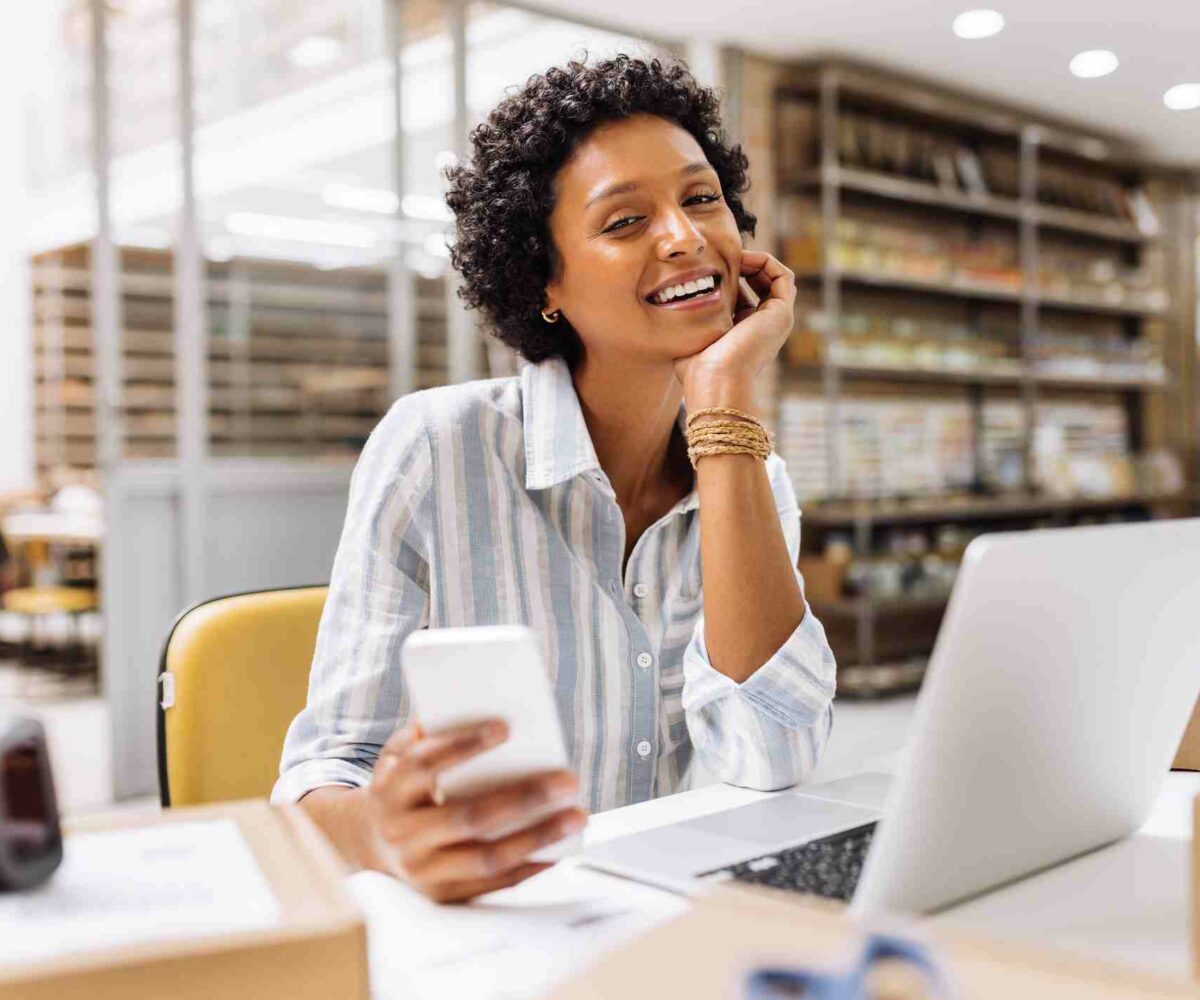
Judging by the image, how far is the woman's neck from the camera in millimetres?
1384

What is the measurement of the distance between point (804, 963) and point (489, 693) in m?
0.24

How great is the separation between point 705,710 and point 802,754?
126 mm

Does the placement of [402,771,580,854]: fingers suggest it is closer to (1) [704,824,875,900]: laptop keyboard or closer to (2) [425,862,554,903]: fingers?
(2) [425,862,554,903]: fingers

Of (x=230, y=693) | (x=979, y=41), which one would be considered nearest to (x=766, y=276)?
(x=230, y=693)

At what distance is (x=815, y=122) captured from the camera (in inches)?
218

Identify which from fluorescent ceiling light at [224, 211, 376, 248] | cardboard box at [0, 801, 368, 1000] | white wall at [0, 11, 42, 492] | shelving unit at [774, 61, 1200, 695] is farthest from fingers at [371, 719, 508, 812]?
white wall at [0, 11, 42, 492]

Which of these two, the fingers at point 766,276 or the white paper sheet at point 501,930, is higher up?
the fingers at point 766,276

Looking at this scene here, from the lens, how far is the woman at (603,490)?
1.11 meters

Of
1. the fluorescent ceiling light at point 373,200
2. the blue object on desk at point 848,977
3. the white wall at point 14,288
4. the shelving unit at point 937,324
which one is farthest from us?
the white wall at point 14,288

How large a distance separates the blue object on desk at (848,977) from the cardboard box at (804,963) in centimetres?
2

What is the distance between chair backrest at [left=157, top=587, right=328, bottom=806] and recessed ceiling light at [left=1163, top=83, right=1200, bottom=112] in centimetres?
582

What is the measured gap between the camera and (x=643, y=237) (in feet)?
4.28

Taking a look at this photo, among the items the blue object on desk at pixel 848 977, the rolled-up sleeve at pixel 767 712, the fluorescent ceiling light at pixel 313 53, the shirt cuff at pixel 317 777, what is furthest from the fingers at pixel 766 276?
the fluorescent ceiling light at pixel 313 53

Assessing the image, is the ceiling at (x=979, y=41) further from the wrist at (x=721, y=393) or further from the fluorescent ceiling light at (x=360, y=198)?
the wrist at (x=721, y=393)
